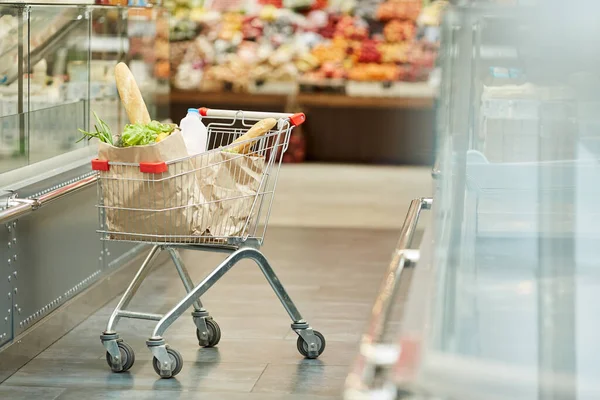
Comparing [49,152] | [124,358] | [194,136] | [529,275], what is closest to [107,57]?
[49,152]

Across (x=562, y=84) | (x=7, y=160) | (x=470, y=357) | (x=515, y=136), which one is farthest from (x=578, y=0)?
(x=7, y=160)

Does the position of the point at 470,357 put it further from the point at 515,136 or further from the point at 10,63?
the point at 10,63

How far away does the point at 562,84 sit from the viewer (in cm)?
145

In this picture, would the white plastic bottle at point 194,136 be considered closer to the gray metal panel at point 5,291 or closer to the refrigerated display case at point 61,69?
the refrigerated display case at point 61,69

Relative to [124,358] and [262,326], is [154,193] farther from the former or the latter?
[262,326]

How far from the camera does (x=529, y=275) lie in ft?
5.65

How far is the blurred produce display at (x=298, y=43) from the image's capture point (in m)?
10.4

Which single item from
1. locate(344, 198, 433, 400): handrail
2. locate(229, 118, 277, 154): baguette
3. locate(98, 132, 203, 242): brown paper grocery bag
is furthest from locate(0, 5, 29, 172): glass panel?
locate(344, 198, 433, 400): handrail

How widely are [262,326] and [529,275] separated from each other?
271 centimetres

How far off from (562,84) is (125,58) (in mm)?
4205

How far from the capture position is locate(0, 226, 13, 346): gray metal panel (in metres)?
3.54

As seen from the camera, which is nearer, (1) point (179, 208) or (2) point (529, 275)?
(2) point (529, 275)

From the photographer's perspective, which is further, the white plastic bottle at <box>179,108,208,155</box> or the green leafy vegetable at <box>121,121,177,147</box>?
the white plastic bottle at <box>179,108,208,155</box>

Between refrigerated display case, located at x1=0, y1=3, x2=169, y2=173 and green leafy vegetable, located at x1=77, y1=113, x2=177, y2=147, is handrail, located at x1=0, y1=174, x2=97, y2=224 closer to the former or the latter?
refrigerated display case, located at x1=0, y1=3, x2=169, y2=173
